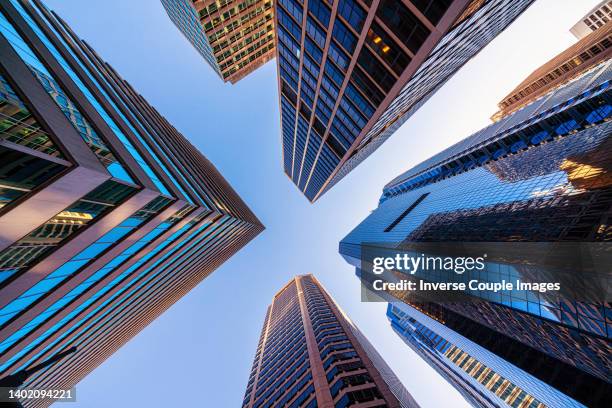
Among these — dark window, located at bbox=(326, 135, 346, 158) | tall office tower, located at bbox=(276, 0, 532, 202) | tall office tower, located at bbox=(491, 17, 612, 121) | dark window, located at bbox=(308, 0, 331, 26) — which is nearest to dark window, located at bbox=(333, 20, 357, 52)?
tall office tower, located at bbox=(276, 0, 532, 202)

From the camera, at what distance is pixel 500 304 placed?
3012cm

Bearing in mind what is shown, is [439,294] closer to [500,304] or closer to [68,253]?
[500,304]

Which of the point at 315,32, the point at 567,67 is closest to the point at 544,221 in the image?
the point at 315,32

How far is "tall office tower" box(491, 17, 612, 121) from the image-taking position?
83188mm

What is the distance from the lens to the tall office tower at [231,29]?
160 feet

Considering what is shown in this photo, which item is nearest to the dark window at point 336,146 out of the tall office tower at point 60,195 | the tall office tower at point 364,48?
the tall office tower at point 364,48

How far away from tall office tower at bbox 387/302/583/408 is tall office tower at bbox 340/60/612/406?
3178 mm

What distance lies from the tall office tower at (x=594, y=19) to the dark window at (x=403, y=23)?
14184 cm

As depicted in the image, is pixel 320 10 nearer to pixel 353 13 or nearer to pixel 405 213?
pixel 353 13

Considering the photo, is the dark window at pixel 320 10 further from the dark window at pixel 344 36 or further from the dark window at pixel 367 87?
the dark window at pixel 367 87

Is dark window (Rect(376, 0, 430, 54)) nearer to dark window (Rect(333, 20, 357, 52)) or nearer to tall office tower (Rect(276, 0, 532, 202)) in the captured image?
tall office tower (Rect(276, 0, 532, 202))

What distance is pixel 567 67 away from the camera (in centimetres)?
10012

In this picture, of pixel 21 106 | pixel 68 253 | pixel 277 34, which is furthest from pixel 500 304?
pixel 277 34

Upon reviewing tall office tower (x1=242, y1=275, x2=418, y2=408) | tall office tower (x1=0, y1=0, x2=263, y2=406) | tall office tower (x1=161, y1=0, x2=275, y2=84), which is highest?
tall office tower (x1=161, y1=0, x2=275, y2=84)
